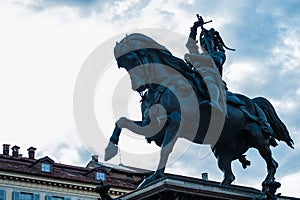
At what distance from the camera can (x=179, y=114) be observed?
39.9 ft

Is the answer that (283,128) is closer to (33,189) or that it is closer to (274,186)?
(274,186)

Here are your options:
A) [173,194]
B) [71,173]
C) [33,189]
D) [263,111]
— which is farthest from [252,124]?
[71,173]

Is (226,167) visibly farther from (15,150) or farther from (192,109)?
(15,150)

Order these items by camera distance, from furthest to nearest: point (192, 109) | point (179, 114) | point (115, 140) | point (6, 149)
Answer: point (6, 149)
point (192, 109)
point (179, 114)
point (115, 140)

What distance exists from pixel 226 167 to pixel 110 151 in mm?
3013

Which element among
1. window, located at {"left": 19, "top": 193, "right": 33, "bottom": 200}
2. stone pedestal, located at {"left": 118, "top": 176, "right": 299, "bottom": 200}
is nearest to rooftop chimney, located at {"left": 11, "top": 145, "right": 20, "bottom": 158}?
window, located at {"left": 19, "top": 193, "right": 33, "bottom": 200}

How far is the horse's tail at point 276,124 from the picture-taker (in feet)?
46.0

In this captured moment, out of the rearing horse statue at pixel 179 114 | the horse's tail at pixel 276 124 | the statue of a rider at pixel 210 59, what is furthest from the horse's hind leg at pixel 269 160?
the statue of a rider at pixel 210 59

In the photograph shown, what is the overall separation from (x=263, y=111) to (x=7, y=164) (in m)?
41.6

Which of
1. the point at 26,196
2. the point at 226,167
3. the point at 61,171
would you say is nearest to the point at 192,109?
the point at 226,167

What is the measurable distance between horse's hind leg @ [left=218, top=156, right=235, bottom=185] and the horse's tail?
50.0 inches

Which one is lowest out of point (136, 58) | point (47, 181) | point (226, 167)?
point (226, 167)

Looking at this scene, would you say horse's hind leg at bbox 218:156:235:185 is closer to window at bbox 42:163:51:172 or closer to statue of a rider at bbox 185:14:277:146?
statue of a rider at bbox 185:14:277:146

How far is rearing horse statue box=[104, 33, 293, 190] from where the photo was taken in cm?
1212
